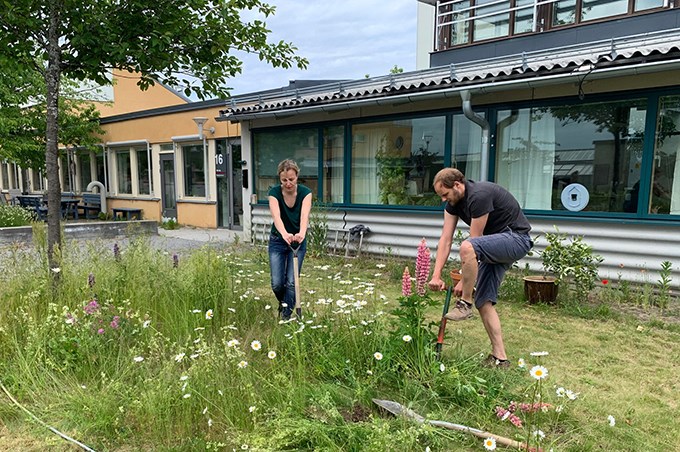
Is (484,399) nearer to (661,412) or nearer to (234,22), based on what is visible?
(661,412)

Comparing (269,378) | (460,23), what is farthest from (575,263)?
(460,23)

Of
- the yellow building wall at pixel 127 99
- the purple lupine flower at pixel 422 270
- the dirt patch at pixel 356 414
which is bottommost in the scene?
the dirt patch at pixel 356 414

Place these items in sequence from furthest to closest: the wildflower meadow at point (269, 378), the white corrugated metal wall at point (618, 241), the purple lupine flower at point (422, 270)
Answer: the white corrugated metal wall at point (618, 241)
the purple lupine flower at point (422, 270)
the wildflower meadow at point (269, 378)

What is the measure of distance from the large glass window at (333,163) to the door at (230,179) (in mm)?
3920

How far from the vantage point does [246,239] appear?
10.5 metres

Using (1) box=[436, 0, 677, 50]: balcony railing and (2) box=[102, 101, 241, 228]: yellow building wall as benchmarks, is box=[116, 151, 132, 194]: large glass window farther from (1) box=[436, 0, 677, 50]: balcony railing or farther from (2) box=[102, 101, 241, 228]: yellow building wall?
(1) box=[436, 0, 677, 50]: balcony railing

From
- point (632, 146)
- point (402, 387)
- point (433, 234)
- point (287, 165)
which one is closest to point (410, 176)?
point (433, 234)

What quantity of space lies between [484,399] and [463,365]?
0.31 metres

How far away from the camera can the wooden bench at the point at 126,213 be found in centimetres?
1507

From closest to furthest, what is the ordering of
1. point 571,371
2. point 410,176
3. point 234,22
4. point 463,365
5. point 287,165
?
1. point 463,365
2. point 571,371
3. point 287,165
4. point 234,22
5. point 410,176

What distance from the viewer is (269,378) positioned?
291cm

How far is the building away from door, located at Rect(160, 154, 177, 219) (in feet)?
16.3

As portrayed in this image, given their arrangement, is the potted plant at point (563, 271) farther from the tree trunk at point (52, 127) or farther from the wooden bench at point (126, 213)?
the wooden bench at point (126, 213)

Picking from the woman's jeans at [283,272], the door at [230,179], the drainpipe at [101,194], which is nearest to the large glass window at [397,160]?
the woman's jeans at [283,272]
